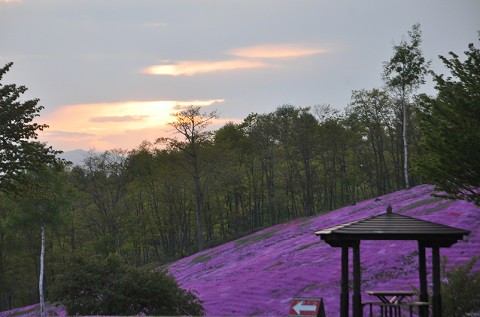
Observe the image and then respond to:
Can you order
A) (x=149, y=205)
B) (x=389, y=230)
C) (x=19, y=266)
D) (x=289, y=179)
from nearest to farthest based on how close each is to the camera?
1. (x=389, y=230)
2. (x=19, y=266)
3. (x=289, y=179)
4. (x=149, y=205)

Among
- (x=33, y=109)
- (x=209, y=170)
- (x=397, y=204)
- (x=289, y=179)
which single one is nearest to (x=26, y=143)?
(x=33, y=109)

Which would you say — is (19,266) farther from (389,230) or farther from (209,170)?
(389,230)

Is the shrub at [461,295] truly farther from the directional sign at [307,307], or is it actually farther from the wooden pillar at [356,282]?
the directional sign at [307,307]

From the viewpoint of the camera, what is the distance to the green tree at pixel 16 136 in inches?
860

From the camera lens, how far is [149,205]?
7681 cm

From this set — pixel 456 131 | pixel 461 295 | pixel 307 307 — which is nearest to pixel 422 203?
pixel 456 131

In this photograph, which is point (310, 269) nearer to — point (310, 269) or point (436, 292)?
point (310, 269)

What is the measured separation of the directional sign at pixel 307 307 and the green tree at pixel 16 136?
1290 centimetres

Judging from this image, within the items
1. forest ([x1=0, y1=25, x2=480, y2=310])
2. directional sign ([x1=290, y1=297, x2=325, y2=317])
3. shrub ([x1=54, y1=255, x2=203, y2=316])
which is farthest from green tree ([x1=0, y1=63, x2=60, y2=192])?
forest ([x1=0, y1=25, x2=480, y2=310])

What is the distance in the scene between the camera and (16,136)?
72.8ft

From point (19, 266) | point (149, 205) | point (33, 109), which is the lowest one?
point (19, 266)

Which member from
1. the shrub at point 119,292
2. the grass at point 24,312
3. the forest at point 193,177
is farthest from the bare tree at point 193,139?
the shrub at point 119,292

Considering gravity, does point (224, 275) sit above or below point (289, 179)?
below

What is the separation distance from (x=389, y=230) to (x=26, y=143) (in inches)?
608
